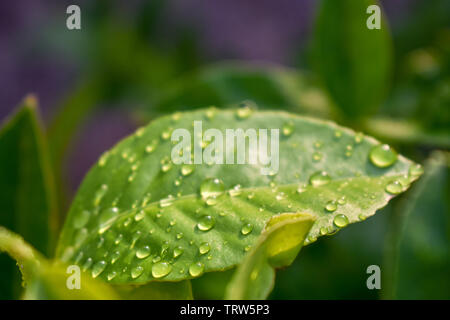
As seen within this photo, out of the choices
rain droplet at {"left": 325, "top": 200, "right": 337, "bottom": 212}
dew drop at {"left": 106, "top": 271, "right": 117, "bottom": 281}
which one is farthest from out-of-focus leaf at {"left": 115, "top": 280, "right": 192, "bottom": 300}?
rain droplet at {"left": 325, "top": 200, "right": 337, "bottom": 212}

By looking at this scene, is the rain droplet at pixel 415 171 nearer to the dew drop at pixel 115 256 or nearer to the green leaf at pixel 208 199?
the green leaf at pixel 208 199

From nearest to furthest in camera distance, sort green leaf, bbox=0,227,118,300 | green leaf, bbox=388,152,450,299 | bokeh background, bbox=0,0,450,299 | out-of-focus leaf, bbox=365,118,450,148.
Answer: green leaf, bbox=0,227,118,300 → green leaf, bbox=388,152,450,299 → out-of-focus leaf, bbox=365,118,450,148 → bokeh background, bbox=0,0,450,299

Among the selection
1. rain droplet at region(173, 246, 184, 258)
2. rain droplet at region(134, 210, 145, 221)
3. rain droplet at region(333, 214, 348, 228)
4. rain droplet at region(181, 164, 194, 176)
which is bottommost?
rain droplet at region(173, 246, 184, 258)

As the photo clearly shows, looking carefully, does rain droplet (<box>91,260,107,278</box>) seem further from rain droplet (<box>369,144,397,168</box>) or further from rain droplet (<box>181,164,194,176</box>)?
rain droplet (<box>369,144,397,168</box>)

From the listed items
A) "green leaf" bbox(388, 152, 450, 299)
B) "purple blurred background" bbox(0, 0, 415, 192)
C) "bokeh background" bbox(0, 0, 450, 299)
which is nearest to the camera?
"green leaf" bbox(388, 152, 450, 299)

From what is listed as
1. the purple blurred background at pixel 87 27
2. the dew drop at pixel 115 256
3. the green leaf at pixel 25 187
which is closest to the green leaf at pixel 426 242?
the dew drop at pixel 115 256

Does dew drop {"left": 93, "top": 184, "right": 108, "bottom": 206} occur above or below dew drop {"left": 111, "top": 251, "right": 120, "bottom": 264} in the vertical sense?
above
